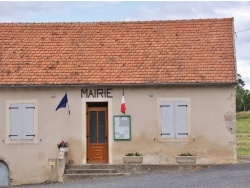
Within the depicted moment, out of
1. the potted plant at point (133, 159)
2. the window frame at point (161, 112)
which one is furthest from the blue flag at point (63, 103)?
the window frame at point (161, 112)

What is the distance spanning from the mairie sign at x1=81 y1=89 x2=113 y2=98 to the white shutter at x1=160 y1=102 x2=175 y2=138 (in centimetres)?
195

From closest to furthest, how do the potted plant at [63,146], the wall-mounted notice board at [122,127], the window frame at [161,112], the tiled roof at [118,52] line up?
the potted plant at [63,146] < the window frame at [161,112] < the wall-mounted notice board at [122,127] < the tiled roof at [118,52]

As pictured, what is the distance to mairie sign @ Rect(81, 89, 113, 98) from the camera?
25484 millimetres

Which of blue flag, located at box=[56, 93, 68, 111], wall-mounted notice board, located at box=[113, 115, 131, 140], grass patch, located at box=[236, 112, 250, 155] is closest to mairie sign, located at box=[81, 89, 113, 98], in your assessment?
blue flag, located at box=[56, 93, 68, 111]

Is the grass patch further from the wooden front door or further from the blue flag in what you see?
the blue flag

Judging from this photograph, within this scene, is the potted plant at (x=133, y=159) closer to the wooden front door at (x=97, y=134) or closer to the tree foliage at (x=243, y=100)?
the wooden front door at (x=97, y=134)

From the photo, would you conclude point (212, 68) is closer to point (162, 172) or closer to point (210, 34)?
point (210, 34)

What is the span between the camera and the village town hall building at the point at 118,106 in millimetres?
25062

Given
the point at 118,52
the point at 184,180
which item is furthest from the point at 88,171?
the point at 118,52

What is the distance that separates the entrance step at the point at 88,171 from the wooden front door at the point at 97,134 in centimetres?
102

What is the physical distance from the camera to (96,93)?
25.5 meters

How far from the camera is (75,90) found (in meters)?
25.5

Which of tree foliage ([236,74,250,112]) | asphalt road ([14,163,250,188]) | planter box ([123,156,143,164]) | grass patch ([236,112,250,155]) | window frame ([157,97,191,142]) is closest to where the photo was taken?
asphalt road ([14,163,250,188])

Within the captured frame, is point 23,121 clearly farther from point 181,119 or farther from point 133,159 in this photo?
point 181,119
